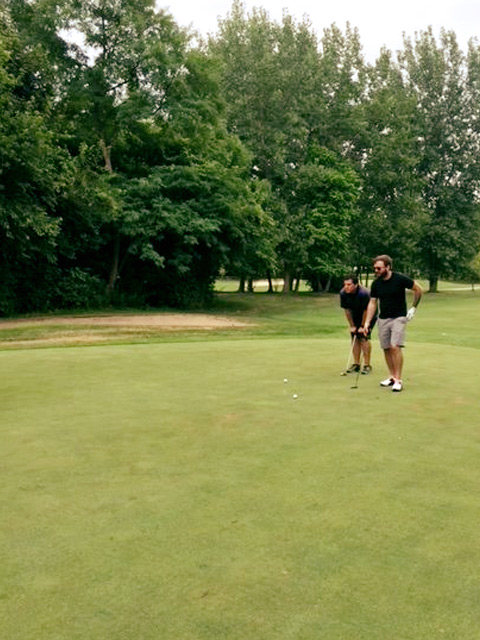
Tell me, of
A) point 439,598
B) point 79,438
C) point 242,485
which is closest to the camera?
point 439,598

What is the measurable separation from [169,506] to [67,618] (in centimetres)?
149

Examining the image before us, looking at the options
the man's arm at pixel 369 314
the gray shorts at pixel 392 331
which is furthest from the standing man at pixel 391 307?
the man's arm at pixel 369 314

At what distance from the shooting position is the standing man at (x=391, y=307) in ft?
30.7

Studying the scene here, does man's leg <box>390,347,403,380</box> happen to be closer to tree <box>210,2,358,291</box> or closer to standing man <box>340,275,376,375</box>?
standing man <box>340,275,376,375</box>

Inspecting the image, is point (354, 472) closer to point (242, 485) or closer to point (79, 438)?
point (242, 485)

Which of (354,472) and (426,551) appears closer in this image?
(426,551)

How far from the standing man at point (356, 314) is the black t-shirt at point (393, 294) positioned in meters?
0.91

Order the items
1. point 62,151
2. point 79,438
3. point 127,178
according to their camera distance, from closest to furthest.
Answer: point 79,438 < point 62,151 < point 127,178

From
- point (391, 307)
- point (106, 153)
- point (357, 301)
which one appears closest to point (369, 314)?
point (391, 307)

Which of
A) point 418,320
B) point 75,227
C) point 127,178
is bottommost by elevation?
point 418,320

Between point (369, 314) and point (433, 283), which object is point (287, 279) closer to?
point (433, 283)

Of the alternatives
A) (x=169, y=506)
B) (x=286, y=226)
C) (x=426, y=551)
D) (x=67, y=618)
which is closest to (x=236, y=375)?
(x=169, y=506)

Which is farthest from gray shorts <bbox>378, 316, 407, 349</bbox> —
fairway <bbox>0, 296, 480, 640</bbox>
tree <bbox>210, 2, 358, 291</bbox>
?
tree <bbox>210, 2, 358, 291</bbox>

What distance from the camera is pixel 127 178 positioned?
32.3 metres
